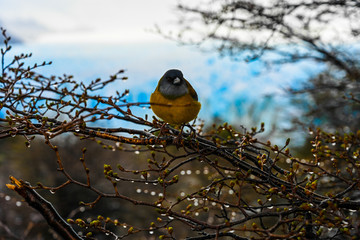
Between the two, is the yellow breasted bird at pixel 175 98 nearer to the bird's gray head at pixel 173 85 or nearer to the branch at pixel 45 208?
the bird's gray head at pixel 173 85

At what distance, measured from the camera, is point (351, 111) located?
8.94 m

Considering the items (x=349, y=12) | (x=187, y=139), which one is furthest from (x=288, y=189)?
(x=349, y=12)

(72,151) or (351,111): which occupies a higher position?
(351,111)

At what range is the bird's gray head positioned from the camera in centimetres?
254

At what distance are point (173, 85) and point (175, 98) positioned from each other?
0.38 ft

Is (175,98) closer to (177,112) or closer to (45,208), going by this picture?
(177,112)

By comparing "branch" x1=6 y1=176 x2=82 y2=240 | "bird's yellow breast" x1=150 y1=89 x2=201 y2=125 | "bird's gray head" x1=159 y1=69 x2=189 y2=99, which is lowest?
"branch" x1=6 y1=176 x2=82 y2=240

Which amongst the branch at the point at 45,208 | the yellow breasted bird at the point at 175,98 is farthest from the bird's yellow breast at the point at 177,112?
the branch at the point at 45,208

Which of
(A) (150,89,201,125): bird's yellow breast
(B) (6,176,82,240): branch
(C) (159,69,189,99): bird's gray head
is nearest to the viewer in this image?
(B) (6,176,82,240): branch

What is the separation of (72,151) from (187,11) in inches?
345

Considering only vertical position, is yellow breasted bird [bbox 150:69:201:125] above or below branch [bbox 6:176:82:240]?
above

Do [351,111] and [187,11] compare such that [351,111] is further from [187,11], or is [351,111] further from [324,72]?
[187,11]

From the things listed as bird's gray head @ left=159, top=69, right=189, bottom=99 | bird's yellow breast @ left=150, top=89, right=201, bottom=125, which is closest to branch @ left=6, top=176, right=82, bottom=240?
bird's yellow breast @ left=150, top=89, right=201, bottom=125

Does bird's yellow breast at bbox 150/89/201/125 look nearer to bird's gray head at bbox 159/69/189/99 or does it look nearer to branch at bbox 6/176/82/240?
bird's gray head at bbox 159/69/189/99
